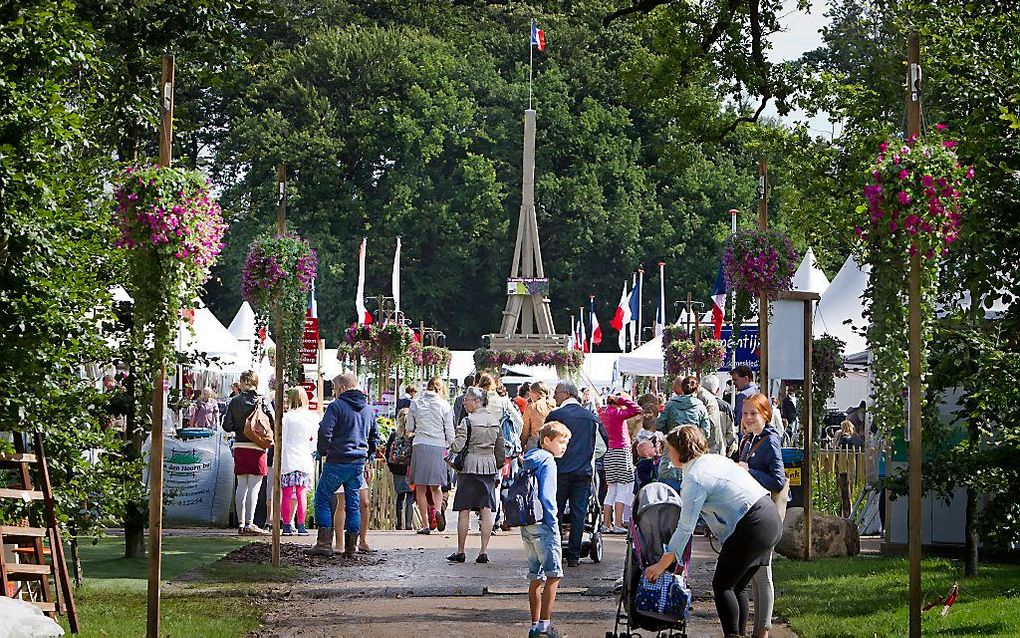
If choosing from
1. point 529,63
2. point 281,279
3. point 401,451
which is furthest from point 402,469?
point 529,63

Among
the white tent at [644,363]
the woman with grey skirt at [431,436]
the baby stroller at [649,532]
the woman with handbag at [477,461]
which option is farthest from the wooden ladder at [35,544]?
the white tent at [644,363]

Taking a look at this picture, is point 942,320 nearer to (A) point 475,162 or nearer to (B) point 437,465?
(B) point 437,465

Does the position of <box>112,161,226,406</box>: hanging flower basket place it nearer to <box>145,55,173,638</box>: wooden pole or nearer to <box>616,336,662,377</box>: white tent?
<box>145,55,173,638</box>: wooden pole

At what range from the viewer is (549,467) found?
11.2 meters

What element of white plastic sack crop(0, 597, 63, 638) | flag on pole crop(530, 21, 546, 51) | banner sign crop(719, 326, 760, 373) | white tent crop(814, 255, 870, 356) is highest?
flag on pole crop(530, 21, 546, 51)

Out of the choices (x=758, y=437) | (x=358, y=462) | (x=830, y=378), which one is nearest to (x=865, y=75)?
(x=830, y=378)

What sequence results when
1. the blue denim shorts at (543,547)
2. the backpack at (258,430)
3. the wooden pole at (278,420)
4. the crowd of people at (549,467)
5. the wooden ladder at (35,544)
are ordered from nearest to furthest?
the crowd of people at (549,467) < the wooden ladder at (35,544) < the blue denim shorts at (543,547) < the wooden pole at (278,420) < the backpack at (258,430)

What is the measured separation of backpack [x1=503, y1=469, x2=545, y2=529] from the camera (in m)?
10.9

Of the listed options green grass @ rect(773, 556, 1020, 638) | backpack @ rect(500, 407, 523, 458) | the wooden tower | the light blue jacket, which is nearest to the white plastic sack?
the light blue jacket

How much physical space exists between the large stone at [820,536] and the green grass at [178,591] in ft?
17.0

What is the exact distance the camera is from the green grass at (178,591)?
36.2 feet

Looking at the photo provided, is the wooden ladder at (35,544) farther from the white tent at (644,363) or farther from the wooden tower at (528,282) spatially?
the wooden tower at (528,282)

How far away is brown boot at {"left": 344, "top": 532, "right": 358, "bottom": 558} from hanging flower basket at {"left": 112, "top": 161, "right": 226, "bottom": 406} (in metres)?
6.17

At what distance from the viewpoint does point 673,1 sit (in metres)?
20.8
